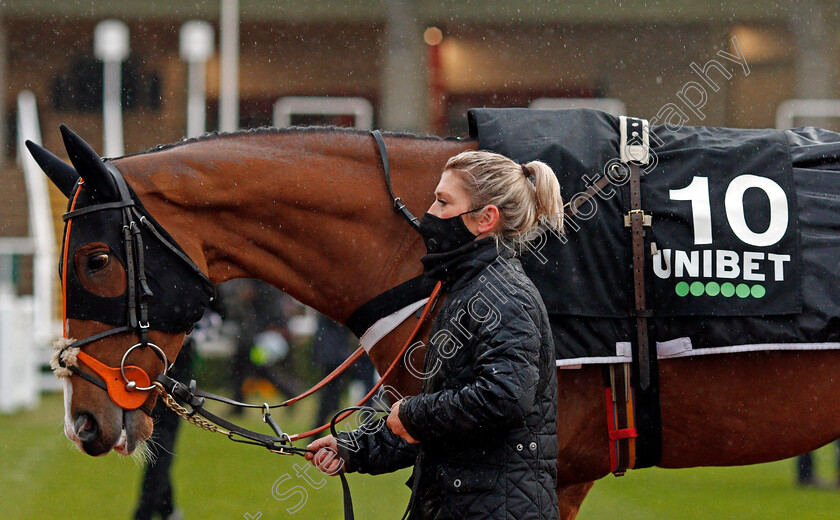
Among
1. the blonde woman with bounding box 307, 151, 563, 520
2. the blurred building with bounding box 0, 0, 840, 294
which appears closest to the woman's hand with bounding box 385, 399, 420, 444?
the blonde woman with bounding box 307, 151, 563, 520

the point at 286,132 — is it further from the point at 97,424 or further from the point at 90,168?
the point at 97,424

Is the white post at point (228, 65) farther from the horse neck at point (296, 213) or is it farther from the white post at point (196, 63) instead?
the horse neck at point (296, 213)

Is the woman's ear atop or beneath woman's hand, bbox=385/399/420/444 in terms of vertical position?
atop

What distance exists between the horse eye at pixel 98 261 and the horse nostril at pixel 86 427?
0.43 metres

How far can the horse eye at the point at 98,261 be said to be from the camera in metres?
2.46

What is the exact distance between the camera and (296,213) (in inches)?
103

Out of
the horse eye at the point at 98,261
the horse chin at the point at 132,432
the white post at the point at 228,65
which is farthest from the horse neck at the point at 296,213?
the white post at the point at 228,65

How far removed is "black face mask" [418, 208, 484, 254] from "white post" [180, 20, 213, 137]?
9591mm

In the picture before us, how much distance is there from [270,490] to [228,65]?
684cm

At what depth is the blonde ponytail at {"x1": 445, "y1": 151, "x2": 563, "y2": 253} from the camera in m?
2.02

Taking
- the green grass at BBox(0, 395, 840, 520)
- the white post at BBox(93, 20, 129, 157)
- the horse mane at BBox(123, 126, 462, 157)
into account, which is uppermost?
the white post at BBox(93, 20, 129, 157)

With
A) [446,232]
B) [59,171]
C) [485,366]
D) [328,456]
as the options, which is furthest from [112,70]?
[485,366]

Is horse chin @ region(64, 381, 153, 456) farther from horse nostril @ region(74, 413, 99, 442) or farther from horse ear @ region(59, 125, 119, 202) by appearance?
horse ear @ region(59, 125, 119, 202)

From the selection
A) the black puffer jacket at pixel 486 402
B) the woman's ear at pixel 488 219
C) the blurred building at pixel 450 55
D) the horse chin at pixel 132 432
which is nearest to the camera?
the black puffer jacket at pixel 486 402
